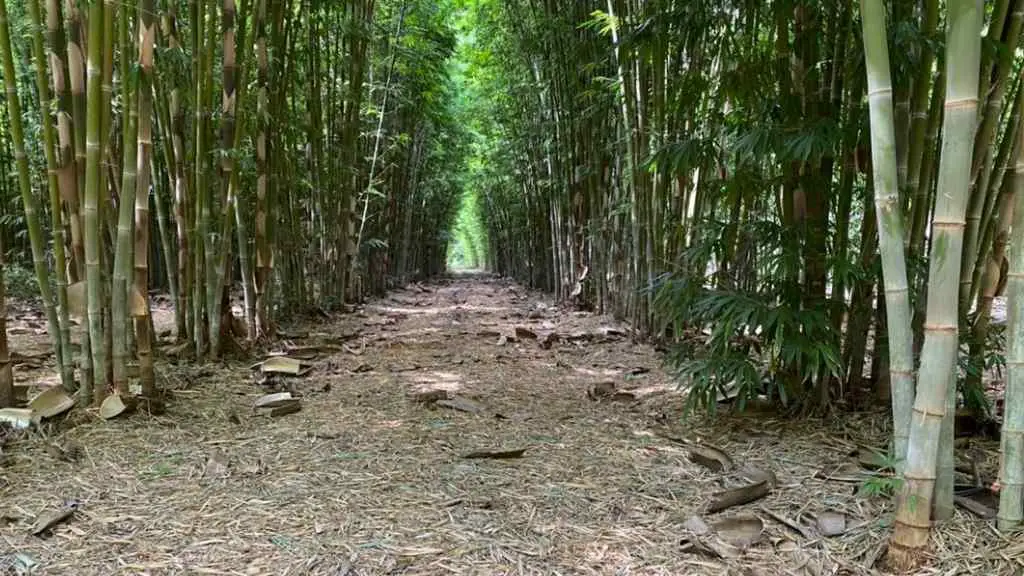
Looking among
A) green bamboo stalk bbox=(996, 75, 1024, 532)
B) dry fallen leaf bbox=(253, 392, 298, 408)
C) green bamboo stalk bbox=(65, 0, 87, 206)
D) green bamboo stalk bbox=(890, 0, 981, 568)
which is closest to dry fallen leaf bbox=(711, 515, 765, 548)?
green bamboo stalk bbox=(890, 0, 981, 568)

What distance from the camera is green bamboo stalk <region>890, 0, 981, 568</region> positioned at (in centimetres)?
113

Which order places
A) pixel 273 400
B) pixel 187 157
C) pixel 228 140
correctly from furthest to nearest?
pixel 187 157, pixel 228 140, pixel 273 400

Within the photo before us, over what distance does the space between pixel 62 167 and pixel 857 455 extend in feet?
9.27

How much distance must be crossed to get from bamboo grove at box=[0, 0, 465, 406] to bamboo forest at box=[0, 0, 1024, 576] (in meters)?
0.02

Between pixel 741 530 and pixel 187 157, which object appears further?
pixel 187 157

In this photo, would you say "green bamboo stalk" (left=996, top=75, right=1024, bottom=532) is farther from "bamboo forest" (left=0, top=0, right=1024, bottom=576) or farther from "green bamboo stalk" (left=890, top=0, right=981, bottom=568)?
"green bamboo stalk" (left=890, top=0, right=981, bottom=568)

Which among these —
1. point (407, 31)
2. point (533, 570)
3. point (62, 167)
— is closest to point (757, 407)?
point (533, 570)

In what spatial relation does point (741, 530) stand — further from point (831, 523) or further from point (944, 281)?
point (944, 281)

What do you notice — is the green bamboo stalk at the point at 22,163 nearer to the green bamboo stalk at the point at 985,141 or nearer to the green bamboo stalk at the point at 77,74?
the green bamboo stalk at the point at 77,74

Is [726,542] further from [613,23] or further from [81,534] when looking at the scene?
[613,23]

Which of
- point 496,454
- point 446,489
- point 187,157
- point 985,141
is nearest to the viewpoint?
point 446,489

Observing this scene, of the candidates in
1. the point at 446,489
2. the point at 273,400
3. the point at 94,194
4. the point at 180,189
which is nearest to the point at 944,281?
the point at 446,489

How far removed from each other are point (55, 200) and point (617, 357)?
2937 millimetres

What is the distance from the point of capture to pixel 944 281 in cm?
118
